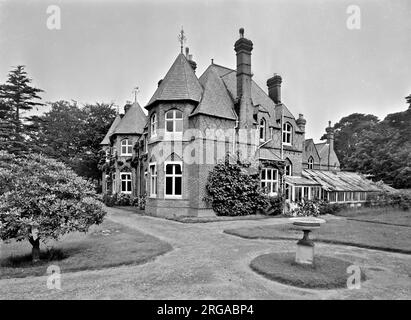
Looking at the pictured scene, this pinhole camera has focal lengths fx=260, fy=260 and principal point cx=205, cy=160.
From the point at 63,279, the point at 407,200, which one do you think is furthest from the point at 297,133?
the point at 63,279

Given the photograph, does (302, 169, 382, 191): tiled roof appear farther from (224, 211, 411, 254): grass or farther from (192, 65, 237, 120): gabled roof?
(224, 211, 411, 254): grass

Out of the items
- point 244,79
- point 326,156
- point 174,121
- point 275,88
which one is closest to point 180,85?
point 174,121

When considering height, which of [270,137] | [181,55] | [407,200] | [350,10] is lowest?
[407,200]

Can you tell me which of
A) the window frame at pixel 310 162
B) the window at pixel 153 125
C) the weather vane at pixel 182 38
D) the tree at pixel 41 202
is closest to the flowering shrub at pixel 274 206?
the window at pixel 153 125

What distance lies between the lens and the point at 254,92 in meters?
25.3

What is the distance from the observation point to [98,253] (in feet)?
28.3

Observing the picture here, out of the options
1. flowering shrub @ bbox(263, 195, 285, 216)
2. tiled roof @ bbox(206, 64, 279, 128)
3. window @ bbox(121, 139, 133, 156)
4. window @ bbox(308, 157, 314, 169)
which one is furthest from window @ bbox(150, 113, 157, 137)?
window @ bbox(308, 157, 314, 169)

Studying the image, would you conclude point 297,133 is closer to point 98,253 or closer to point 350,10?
point 350,10

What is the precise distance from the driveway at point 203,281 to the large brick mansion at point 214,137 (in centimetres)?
987

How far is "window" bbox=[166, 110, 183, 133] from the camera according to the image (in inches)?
758

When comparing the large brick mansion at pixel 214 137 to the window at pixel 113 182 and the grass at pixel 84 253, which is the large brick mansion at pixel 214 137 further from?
the grass at pixel 84 253

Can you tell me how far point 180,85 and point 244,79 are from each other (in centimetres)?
548
